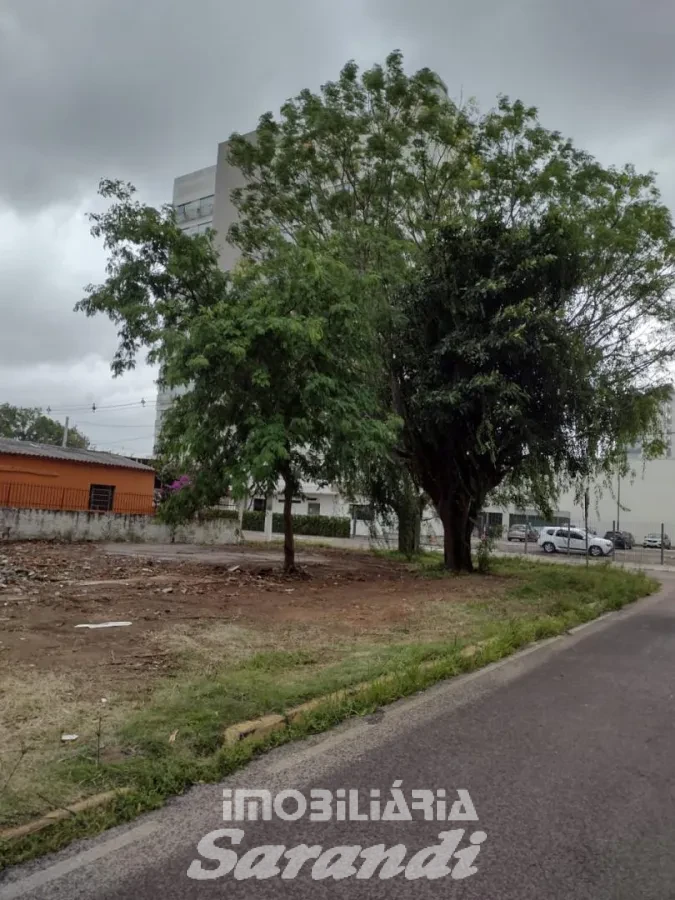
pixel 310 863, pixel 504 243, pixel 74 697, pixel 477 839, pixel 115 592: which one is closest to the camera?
pixel 310 863

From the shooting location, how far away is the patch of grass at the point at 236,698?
359cm

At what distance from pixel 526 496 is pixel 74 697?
1494 cm

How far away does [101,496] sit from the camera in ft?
94.2

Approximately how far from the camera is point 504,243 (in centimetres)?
1376

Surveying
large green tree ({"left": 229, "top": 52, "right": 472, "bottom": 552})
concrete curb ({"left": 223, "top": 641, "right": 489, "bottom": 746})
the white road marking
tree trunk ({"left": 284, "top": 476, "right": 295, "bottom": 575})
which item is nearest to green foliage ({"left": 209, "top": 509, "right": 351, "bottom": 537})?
large green tree ({"left": 229, "top": 52, "right": 472, "bottom": 552})

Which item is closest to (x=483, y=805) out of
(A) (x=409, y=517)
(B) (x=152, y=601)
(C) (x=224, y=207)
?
(B) (x=152, y=601)

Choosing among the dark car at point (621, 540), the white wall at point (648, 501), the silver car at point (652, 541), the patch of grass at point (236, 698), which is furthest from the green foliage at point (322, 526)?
the patch of grass at point (236, 698)

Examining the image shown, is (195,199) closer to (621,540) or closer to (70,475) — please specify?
(70,475)

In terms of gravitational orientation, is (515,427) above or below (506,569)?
above

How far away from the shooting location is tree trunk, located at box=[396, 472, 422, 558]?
61.2 feet

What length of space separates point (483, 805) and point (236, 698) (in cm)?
221

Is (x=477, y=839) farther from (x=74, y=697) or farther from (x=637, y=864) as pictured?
(x=74, y=697)

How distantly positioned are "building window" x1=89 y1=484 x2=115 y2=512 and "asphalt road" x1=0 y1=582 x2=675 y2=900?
25.0 metres

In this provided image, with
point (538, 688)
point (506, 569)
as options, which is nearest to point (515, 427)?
point (506, 569)
